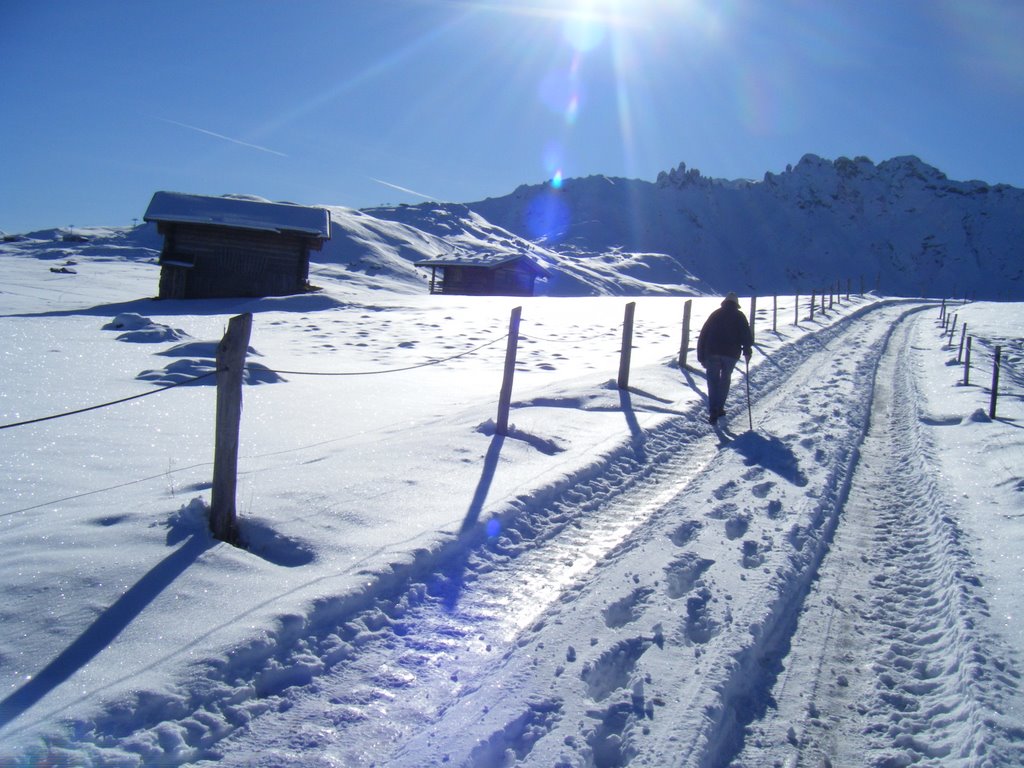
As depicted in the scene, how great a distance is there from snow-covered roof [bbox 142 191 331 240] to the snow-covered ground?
21195 millimetres

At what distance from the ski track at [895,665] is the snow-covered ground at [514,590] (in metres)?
0.01

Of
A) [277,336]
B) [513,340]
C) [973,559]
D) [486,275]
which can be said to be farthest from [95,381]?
[486,275]

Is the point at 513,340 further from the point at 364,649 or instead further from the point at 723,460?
the point at 364,649

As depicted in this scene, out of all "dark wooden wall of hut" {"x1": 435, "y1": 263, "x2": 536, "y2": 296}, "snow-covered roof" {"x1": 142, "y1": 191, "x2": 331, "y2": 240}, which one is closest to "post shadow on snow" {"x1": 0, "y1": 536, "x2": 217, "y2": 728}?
"snow-covered roof" {"x1": 142, "y1": 191, "x2": 331, "y2": 240}

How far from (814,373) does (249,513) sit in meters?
12.0

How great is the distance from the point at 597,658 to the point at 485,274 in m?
40.9

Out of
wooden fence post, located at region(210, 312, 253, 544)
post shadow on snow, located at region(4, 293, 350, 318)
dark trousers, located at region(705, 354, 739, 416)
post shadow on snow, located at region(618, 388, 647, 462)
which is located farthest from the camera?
post shadow on snow, located at region(4, 293, 350, 318)

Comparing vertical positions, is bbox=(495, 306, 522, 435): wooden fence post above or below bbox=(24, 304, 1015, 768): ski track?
above

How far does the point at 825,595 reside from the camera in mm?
4453

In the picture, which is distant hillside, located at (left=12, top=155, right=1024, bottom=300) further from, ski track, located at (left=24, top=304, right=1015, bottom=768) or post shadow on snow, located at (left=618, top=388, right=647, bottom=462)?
ski track, located at (left=24, top=304, right=1015, bottom=768)

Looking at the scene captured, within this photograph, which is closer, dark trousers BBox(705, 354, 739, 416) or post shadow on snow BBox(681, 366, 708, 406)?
dark trousers BBox(705, 354, 739, 416)

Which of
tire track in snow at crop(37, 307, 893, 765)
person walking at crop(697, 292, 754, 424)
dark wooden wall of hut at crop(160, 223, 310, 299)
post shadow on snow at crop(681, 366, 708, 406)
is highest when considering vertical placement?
dark wooden wall of hut at crop(160, 223, 310, 299)

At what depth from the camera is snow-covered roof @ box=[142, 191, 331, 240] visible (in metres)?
28.9

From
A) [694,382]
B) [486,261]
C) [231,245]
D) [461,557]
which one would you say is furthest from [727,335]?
[486,261]
